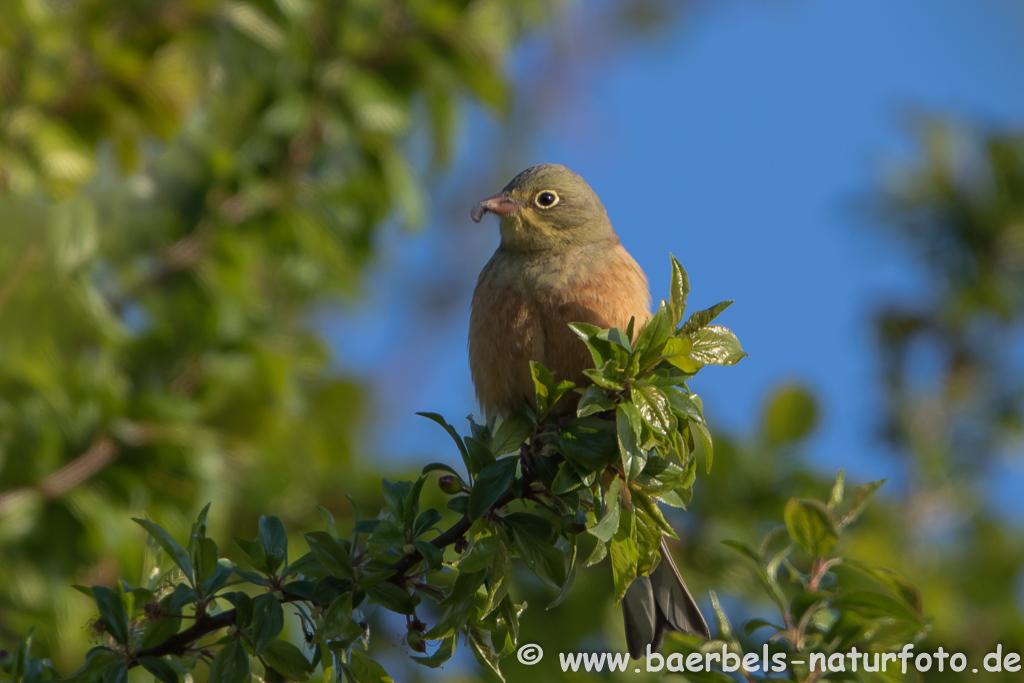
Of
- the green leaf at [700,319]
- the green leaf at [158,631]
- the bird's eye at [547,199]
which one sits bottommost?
the green leaf at [158,631]

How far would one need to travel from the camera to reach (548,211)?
4426 mm

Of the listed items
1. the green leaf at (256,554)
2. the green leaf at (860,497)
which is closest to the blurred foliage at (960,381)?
the green leaf at (860,497)

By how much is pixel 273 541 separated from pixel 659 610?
5.03ft

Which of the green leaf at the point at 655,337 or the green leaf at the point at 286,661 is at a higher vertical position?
the green leaf at the point at 655,337

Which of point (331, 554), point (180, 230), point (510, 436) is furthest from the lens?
point (180, 230)

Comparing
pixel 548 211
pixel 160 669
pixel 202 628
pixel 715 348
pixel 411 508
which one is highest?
pixel 548 211

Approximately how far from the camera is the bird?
3.53 meters

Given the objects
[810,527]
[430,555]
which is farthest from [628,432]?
[810,527]

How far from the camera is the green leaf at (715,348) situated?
2.62 metres

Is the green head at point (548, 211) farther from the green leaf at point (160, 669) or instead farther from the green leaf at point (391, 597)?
the green leaf at point (160, 669)

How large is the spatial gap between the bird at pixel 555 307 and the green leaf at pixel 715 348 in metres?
0.74

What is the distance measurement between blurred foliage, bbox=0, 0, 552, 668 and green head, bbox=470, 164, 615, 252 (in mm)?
761

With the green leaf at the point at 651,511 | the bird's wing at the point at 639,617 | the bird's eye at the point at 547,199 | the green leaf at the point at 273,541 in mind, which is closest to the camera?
the green leaf at the point at 273,541

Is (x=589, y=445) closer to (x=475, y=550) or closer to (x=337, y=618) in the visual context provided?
(x=475, y=550)
